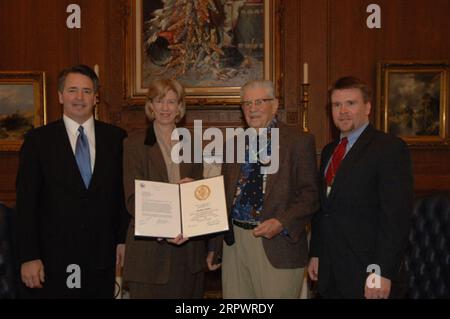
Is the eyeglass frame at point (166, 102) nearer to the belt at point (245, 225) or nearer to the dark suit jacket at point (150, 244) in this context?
the dark suit jacket at point (150, 244)

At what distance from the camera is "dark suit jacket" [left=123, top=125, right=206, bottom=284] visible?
3371mm

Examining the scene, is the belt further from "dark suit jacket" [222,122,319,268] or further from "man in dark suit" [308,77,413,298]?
"man in dark suit" [308,77,413,298]

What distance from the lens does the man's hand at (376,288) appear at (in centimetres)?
305

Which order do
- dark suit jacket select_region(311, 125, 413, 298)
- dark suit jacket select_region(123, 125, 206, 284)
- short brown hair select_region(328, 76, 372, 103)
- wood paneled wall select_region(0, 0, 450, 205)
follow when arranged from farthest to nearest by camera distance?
wood paneled wall select_region(0, 0, 450, 205) < dark suit jacket select_region(123, 125, 206, 284) < short brown hair select_region(328, 76, 372, 103) < dark suit jacket select_region(311, 125, 413, 298)

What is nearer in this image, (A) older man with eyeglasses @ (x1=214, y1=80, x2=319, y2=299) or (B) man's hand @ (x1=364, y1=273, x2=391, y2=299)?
(B) man's hand @ (x1=364, y1=273, x2=391, y2=299)

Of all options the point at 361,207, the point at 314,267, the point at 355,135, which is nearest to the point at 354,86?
the point at 355,135

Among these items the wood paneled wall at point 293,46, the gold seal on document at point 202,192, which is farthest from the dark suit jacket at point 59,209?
the wood paneled wall at point 293,46

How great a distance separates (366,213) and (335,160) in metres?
0.40

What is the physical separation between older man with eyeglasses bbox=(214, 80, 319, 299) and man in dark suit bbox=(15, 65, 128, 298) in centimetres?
75

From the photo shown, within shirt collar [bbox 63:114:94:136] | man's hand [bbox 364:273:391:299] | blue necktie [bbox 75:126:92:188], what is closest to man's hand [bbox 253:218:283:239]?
man's hand [bbox 364:273:391:299]

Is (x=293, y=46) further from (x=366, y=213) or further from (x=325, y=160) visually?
(x=366, y=213)

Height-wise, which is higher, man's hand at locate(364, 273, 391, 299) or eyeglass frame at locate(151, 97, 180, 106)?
eyeglass frame at locate(151, 97, 180, 106)

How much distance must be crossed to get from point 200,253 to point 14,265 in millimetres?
1245

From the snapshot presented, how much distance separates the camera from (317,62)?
6.37 metres
